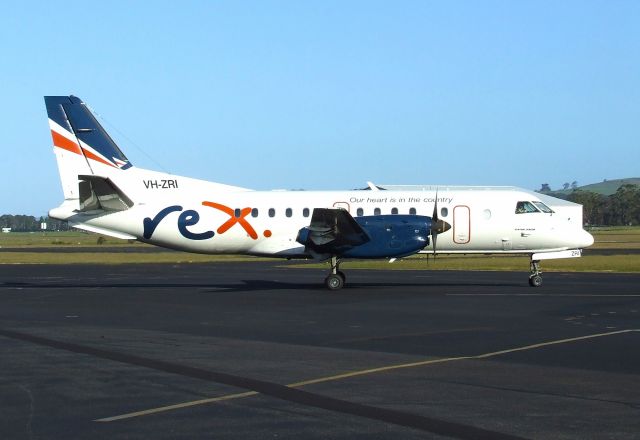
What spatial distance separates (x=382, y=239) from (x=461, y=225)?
10.6ft

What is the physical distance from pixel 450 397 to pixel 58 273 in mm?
34413

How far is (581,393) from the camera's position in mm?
10141

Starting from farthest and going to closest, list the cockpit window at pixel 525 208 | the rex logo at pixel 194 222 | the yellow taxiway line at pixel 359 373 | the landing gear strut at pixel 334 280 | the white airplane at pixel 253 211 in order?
1. the cockpit window at pixel 525 208
2. the rex logo at pixel 194 222
3. the white airplane at pixel 253 211
4. the landing gear strut at pixel 334 280
5. the yellow taxiway line at pixel 359 373

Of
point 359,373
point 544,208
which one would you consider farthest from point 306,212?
point 359,373

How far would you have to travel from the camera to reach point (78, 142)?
1181 inches

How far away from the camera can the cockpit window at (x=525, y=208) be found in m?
29.7

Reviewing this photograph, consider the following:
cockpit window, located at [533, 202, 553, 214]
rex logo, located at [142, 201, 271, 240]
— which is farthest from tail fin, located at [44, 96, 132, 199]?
cockpit window, located at [533, 202, 553, 214]

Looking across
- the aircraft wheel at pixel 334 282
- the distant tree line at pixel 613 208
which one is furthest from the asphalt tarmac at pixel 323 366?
the distant tree line at pixel 613 208

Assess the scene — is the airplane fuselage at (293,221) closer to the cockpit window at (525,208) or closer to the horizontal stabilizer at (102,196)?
the cockpit window at (525,208)

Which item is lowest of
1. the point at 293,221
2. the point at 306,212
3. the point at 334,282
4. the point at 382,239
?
the point at 334,282

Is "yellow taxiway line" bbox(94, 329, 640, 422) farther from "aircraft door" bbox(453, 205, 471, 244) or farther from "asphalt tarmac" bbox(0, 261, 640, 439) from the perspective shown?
"aircraft door" bbox(453, 205, 471, 244)

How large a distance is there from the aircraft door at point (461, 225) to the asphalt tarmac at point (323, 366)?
3.45m

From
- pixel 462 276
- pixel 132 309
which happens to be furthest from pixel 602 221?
pixel 132 309

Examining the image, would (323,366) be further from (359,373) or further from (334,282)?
(334,282)
